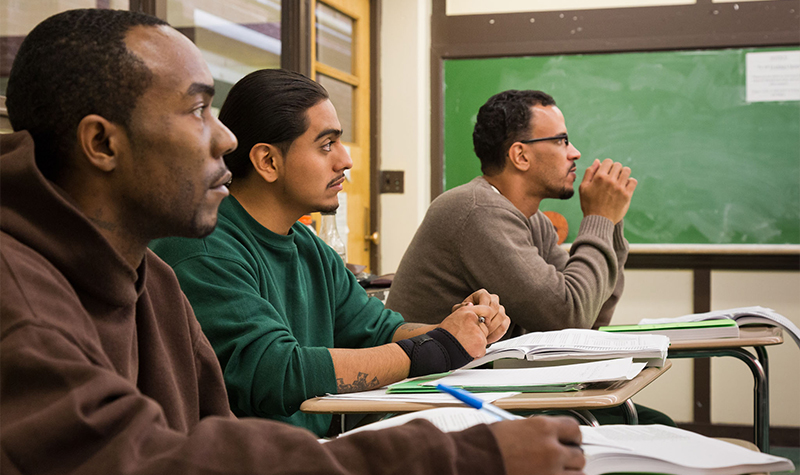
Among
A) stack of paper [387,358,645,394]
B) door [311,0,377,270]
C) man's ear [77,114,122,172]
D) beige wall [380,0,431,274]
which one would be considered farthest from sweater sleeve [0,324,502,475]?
beige wall [380,0,431,274]

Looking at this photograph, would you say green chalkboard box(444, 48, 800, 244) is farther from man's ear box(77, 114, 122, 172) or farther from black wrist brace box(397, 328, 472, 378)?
man's ear box(77, 114, 122, 172)

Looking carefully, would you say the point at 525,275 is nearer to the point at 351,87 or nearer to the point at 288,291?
the point at 288,291

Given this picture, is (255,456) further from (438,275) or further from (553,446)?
(438,275)

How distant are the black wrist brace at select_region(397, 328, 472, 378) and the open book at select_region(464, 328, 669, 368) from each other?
73mm

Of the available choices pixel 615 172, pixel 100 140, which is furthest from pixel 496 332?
pixel 615 172

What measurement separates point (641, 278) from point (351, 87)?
1.74 m

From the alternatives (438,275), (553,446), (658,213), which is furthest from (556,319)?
(658,213)

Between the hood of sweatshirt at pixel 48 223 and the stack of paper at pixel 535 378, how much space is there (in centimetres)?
57

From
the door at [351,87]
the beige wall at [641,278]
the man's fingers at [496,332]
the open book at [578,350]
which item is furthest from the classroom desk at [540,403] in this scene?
the beige wall at [641,278]

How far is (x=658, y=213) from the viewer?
373 cm

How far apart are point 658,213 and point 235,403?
3.00 m

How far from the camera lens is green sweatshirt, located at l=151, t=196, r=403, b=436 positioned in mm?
1168

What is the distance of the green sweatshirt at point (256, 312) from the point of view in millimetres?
1168

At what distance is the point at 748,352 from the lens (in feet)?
5.71
